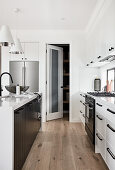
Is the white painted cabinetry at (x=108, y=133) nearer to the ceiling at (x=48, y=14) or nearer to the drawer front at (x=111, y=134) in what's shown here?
the drawer front at (x=111, y=134)

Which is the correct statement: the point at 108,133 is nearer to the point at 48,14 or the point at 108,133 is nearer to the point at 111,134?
the point at 111,134

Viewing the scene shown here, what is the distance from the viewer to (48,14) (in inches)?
163

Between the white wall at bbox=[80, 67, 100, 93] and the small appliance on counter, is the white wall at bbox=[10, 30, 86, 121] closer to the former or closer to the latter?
→ the white wall at bbox=[80, 67, 100, 93]

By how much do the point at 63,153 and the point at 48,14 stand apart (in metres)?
2.90

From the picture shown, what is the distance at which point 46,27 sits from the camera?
5.10 meters

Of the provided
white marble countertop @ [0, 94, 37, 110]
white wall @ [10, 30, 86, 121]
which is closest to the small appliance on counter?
white wall @ [10, 30, 86, 121]

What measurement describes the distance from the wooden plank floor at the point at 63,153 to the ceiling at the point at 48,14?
8.43ft

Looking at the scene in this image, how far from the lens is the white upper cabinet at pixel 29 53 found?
5.23m

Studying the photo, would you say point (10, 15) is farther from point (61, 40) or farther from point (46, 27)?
point (61, 40)

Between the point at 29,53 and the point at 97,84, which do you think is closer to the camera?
the point at 97,84

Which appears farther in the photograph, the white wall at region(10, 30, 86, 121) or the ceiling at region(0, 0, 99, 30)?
the white wall at region(10, 30, 86, 121)

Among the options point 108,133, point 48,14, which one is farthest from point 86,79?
point 108,133

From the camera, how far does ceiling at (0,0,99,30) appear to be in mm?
3551

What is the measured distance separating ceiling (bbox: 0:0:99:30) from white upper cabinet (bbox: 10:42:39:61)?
1.57 ft
